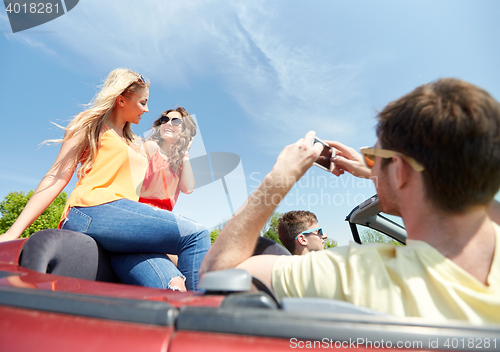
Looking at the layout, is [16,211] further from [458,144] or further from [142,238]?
[458,144]

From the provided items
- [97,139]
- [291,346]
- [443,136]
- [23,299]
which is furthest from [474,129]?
[97,139]

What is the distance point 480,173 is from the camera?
1.11 metres

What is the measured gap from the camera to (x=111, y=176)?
82.0 inches

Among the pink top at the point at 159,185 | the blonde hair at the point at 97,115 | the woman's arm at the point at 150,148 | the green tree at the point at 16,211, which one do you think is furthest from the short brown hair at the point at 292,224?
the green tree at the point at 16,211

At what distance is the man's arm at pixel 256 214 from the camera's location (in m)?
1.35

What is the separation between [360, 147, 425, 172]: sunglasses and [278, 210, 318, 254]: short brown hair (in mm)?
3504

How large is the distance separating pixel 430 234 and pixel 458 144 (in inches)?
13.3

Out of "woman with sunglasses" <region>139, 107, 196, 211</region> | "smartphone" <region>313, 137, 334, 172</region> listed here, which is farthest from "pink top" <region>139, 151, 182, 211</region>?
"smartphone" <region>313, 137, 334, 172</region>

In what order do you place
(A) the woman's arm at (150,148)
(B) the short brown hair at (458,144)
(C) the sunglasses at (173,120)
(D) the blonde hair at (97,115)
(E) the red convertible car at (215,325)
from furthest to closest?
(C) the sunglasses at (173,120), (A) the woman's arm at (150,148), (D) the blonde hair at (97,115), (B) the short brown hair at (458,144), (E) the red convertible car at (215,325)

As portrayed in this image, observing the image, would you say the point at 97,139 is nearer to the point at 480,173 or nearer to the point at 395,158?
the point at 395,158

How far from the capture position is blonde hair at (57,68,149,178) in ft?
7.11

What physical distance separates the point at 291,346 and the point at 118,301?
1.52 feet

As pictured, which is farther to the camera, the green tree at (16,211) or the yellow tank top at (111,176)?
the green tree at (16,211)

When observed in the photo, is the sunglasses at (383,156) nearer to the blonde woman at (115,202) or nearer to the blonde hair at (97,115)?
the blonde woman at (115,202)
